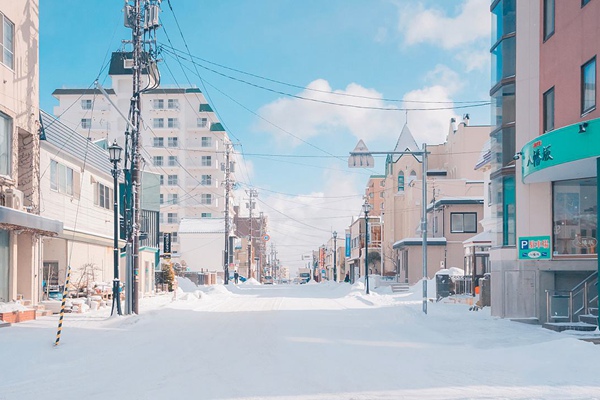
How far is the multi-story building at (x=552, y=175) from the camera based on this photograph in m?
17.1

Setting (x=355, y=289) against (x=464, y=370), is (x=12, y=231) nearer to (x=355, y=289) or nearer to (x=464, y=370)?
(x=464, y=370)

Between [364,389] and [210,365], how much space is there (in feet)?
11.4

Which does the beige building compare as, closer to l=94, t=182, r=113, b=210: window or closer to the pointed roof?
the pointed roof

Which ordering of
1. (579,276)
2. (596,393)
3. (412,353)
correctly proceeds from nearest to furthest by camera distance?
1. (596,393)
2. (412,353)
3. (579,276)

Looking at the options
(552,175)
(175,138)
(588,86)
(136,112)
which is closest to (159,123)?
(175,138)

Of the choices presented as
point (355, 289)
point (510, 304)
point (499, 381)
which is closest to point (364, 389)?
point (499, 381)

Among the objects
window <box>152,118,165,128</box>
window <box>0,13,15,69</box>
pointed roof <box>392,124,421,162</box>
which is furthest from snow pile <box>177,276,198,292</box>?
window <box>152,118,165,128</box>

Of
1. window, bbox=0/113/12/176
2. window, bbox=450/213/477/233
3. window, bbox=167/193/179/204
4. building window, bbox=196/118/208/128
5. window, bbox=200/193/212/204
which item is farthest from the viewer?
window, bbox=200/193/212/204

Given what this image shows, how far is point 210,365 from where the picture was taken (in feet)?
38.3

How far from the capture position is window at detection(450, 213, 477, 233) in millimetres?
49094

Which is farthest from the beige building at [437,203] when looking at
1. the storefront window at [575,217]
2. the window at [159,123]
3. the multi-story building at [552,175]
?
the window at [159,123]

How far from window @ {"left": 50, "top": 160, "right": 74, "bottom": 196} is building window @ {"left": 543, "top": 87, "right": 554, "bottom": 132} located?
1910cm

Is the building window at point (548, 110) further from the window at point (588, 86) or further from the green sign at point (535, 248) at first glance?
the green sign at point (535, 248)

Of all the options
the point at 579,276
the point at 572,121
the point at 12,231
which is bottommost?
the point at 579,276
